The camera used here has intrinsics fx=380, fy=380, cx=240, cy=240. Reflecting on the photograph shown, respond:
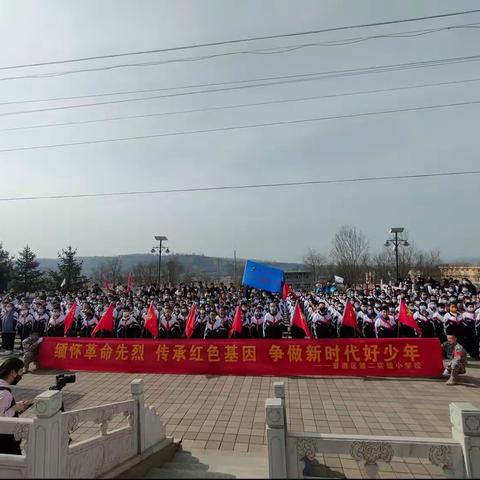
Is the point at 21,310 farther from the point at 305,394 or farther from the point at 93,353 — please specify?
the point at 305,394

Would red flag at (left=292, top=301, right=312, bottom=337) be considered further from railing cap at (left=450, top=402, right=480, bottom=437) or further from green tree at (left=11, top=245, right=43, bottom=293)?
green tree at (left=11, top=245, right=43, bottom=293)

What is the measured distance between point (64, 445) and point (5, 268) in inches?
1707

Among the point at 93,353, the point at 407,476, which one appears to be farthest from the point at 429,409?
the point at 93,353

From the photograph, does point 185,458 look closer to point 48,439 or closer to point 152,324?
point 48,439

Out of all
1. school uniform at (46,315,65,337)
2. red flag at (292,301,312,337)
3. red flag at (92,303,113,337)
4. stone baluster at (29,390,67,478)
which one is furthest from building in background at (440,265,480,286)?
stone baluster at (29,390,67,478)

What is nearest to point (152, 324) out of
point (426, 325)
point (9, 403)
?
point (9, 403)

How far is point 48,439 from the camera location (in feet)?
13.0

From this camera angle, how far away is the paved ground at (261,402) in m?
7.02

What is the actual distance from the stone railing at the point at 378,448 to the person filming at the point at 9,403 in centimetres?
312

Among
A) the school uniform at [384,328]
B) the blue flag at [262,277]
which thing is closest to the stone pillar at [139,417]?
the school uniform at [384,328]

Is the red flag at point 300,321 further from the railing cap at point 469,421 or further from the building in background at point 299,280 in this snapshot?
the building in background at point 299,280

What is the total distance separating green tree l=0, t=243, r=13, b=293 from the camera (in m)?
40.3

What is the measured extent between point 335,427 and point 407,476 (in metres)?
2.04

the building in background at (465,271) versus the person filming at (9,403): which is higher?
the building in background at (465,271)
